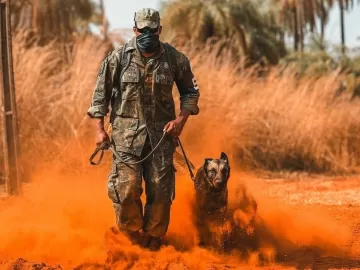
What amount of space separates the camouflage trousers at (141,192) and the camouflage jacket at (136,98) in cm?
10

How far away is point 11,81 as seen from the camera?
1071 cm

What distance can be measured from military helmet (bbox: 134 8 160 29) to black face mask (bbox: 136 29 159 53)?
0.05 m

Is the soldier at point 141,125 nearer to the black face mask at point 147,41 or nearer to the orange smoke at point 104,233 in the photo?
the black face mask at point 147,41

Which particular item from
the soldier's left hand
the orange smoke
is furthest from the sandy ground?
the soldier's left hand

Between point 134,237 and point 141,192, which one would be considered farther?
point 134,237

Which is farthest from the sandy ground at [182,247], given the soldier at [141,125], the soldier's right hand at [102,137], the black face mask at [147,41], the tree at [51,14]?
the tree at [51,14]

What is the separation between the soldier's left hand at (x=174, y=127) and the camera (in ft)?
20.3

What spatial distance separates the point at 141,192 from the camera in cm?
613

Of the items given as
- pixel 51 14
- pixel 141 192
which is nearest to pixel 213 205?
pixel 141 192

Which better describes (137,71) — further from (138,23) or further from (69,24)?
(69,24)

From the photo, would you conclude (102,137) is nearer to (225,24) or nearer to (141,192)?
(141,192)

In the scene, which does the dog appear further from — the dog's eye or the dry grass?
the dry grass

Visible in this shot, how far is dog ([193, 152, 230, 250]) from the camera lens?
21.5 feet

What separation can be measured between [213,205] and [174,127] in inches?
34.8
